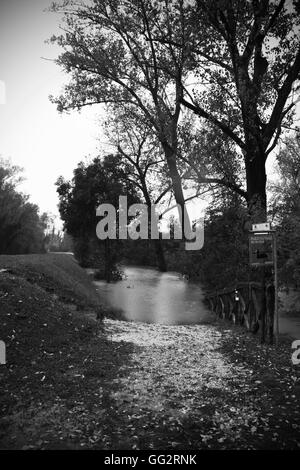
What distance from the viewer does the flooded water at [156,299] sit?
57.6ft

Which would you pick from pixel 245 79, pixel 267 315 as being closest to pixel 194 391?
pixel 267 315

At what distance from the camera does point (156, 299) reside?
861 inches

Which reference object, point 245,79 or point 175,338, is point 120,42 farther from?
point 175,338

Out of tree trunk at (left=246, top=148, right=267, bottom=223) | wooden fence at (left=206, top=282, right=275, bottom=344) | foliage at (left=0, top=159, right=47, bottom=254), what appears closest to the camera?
wooden fence at (left=206, top=282, right=275, bottom=344)

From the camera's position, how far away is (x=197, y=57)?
653 inches

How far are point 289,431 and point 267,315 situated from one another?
504 cm

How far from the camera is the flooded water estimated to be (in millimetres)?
17562

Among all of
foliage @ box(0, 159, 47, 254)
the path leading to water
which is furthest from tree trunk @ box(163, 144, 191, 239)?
foliage @ box(0, 159, 47, 254)

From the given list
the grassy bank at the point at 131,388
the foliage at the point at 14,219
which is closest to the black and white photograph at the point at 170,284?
the grassy bank at the point at 131,388

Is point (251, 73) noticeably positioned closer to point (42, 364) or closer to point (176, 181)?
point (176, 181)

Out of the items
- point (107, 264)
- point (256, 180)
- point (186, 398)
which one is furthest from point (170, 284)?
point (186, 398)

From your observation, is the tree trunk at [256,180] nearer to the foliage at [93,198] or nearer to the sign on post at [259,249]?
the sign on post at [259,249]

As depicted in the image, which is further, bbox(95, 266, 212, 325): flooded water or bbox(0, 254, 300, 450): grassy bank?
bbox(95, 266, 212, 325): flooded water

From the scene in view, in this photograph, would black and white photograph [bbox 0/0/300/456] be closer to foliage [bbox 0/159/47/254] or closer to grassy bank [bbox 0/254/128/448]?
grassy bank [bbox 0/254/128/448]
